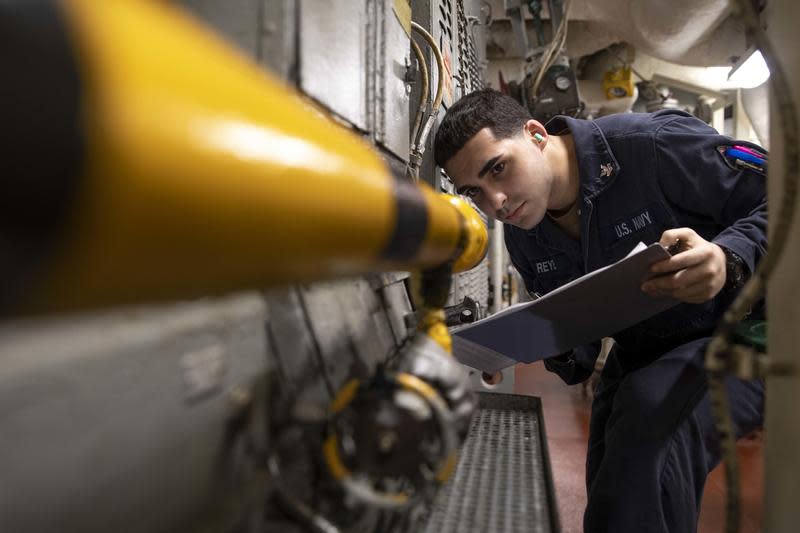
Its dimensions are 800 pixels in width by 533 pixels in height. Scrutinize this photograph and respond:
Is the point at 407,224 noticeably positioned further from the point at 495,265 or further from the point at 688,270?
the point at 495,265

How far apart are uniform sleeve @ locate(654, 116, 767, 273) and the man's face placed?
315mm

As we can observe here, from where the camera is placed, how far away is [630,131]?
1309 mm

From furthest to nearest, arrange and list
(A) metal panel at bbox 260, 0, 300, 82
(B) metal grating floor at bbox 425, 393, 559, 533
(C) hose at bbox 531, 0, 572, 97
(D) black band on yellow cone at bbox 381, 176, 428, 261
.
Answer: (C) hose at bbox 531, 0, 572, 97, (B) metal grating floor at bbox 425, 393, 559, 533, (A) metal panel at bbox 260, 0, 300, 82, (D) black band on yellow cone at bbox 381, 176, 428, 261

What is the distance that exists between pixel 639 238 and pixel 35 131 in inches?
53.3

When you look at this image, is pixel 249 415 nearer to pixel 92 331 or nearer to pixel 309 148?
pixel 92 331

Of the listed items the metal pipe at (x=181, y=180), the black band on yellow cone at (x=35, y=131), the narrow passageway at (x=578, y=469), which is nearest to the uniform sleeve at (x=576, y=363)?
the narrow passageway at (x=578, y=469)

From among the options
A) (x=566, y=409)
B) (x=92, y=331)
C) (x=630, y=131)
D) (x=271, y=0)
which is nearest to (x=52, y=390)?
(x=92, y=331)

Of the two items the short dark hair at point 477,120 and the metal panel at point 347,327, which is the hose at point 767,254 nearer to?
the metal panel at point 347,327

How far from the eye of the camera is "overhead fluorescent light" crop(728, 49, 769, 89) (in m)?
2.34

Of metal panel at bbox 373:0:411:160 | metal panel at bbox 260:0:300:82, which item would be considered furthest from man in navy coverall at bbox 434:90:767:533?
metal panel at bbox 260:0:300:82

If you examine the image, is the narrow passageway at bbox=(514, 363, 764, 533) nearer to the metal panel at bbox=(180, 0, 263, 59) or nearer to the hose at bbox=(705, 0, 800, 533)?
the hose at bbox=(705, 0, 800, 533)

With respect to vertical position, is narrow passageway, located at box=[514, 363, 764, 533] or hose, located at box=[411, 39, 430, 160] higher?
hose, located at box=[411, 39, 430, 160]

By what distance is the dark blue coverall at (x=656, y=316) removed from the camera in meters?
0.94

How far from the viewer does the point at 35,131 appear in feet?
0.64
